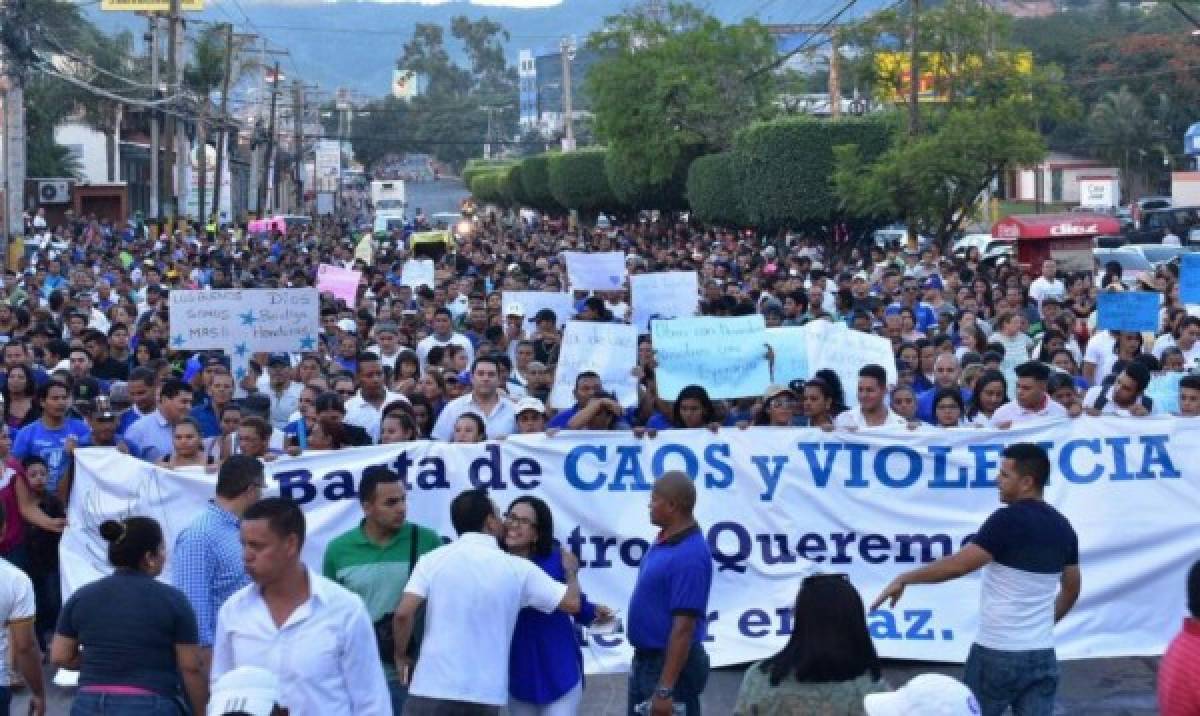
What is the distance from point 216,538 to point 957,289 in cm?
1291

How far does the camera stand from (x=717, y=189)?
1714 inches

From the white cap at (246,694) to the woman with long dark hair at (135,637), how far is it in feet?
5.56

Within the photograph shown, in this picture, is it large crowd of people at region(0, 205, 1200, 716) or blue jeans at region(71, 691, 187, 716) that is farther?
blue jeans at region(71, 691, 187, 716)

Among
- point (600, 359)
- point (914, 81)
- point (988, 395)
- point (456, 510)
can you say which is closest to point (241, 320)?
point (600, 359)

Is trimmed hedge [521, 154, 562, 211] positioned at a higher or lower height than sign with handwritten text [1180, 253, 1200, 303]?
higher

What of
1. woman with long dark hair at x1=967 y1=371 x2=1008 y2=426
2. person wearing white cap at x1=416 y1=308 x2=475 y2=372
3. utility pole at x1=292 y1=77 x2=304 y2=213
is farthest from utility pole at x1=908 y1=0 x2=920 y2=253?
utility pole at x1=292 y1=77 x2=304 y2=213

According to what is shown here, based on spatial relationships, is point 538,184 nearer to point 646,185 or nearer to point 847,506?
point 646,185

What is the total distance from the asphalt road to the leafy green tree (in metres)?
36.3

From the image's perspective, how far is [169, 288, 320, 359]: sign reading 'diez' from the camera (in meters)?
15.0

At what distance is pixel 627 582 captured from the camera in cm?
1000

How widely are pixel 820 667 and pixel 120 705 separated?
238 centimetres

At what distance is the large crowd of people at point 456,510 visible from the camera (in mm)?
5984

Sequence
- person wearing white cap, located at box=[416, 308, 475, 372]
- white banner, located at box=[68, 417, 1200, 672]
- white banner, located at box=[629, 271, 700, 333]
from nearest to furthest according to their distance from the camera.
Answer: white banner, located at box=[68, 417, 1200, 672]
person wearing white cap, located at box=[416, 308, 475, 372]
white banner, located at box=[629, 271, 700, 333]

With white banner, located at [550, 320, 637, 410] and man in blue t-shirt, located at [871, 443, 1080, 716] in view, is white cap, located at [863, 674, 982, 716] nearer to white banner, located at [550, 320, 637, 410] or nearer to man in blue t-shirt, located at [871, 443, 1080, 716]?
man in blue t-shirt, located at [871, 443, 1080, 716]
